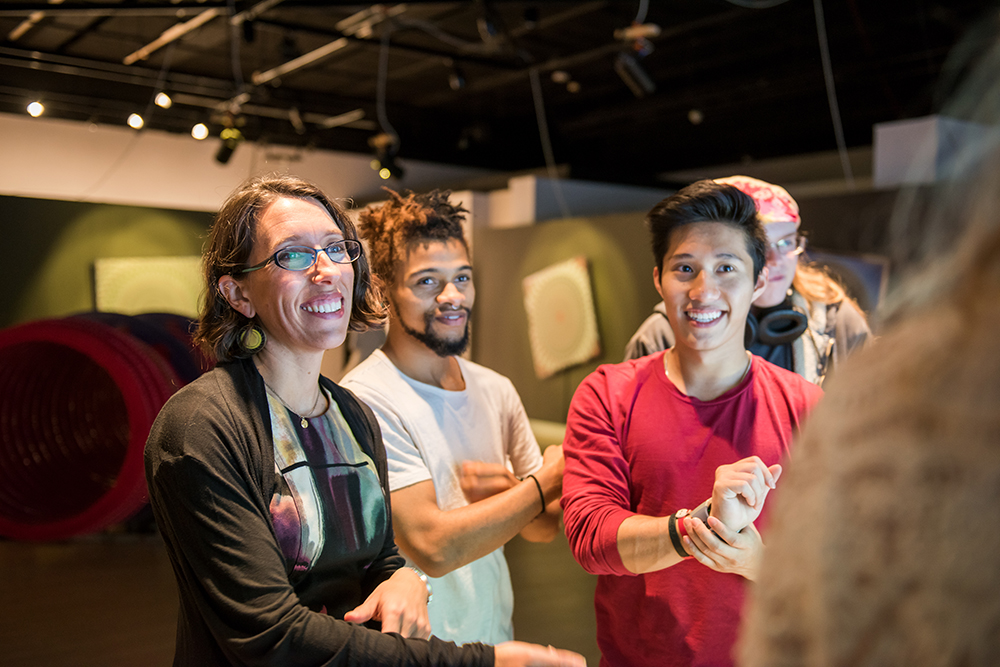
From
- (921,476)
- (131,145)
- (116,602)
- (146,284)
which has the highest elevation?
(131,145)

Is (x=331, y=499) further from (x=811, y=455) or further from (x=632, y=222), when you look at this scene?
(x=632, y=222)

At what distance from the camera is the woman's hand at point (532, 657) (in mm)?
1139

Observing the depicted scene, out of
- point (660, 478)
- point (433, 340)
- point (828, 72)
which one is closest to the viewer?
point (660, 478)

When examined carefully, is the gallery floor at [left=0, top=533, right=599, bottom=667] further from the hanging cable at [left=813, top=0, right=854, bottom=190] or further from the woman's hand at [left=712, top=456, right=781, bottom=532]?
the hanging cable at [left=813, top=0, right=854, bottom=190]

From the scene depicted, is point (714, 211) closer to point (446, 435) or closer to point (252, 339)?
point (446, 435)

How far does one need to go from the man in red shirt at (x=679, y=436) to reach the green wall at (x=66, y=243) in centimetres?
468

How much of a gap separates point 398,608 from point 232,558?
272mm

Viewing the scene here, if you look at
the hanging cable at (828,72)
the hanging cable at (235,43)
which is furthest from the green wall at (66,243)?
the hanging cable at (828,72)

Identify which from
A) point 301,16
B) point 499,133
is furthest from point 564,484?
point 499,133

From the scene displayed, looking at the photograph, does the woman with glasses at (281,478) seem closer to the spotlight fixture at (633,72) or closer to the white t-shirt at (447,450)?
the white t-shirt at (447,450)

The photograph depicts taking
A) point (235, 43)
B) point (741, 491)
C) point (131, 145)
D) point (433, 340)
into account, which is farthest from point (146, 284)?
point (741, 491)

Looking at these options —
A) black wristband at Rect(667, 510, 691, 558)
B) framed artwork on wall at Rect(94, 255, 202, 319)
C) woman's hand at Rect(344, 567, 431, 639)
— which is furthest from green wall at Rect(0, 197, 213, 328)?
black wristband at Rect(667, 510, 691, 558)

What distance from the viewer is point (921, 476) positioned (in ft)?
1.19

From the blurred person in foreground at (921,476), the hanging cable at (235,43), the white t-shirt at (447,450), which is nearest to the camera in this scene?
the blurred person in foreground at (921,476)
